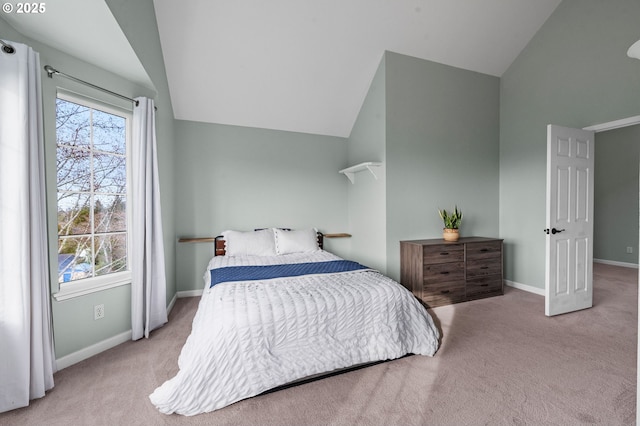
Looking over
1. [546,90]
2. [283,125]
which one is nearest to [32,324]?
[283,125]

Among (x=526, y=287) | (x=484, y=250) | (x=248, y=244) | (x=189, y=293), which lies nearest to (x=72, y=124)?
(x=248, y=244)

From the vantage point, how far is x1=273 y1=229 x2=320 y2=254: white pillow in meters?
3.64

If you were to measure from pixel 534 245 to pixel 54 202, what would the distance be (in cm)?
505

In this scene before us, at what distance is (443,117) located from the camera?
3.85 meters

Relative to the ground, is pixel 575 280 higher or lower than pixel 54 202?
lower

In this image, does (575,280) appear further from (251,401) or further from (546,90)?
(251,401)

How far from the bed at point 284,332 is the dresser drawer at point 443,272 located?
40.0 inches

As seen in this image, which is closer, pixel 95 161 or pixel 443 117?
pixel 95 161

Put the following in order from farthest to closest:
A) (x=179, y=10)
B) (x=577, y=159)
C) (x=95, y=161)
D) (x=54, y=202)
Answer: (x=577, y=159) → (x=179, y=10) → (x=95, y=161) → (x=54, y=202)

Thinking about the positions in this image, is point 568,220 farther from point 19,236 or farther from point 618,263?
point 19,236

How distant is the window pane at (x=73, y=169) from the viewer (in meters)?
2.24

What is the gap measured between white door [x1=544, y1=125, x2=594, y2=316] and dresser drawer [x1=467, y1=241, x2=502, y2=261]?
2.28 ft

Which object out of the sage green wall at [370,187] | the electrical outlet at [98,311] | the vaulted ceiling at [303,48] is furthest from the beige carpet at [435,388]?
the vaulted ceiling at [303,48]

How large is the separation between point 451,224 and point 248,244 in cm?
255
